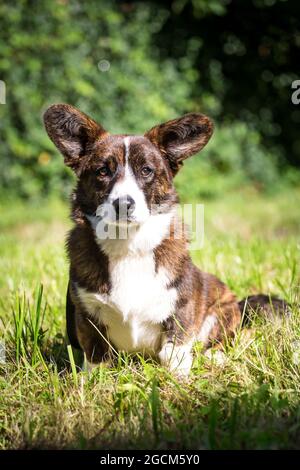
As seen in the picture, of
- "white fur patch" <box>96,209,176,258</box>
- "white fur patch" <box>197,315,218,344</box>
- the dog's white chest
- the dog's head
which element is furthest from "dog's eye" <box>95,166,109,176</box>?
"white fur patch" <box>197,315,218,344</box>

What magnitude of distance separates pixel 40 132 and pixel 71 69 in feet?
2.77

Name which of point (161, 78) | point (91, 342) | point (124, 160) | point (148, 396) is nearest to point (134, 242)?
point (124, 160)

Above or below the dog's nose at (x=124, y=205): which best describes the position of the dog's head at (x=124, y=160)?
above

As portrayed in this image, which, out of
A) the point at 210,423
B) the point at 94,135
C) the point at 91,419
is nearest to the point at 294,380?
the point at 210,423

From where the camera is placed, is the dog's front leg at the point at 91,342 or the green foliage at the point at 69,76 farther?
the green foliage at the point at 69,76

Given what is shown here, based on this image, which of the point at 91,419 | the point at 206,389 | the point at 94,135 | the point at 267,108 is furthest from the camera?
the point at 267,108

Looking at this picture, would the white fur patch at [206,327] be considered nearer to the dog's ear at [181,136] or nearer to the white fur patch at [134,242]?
the white fur patch at [134,242]

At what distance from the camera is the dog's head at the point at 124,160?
2717 millimetres

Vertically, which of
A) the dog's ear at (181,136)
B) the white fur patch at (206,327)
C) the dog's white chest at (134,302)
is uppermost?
the dog's ear at (181,136)

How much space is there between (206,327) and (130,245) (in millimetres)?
624

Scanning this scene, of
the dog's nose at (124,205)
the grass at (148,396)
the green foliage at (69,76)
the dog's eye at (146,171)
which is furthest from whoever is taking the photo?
the green foliage at (69,76)

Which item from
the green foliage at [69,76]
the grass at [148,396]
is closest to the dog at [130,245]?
the grass at [148,396]

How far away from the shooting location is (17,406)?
255 centimetres

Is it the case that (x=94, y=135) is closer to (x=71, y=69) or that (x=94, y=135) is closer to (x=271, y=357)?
(x=271, y=357)
